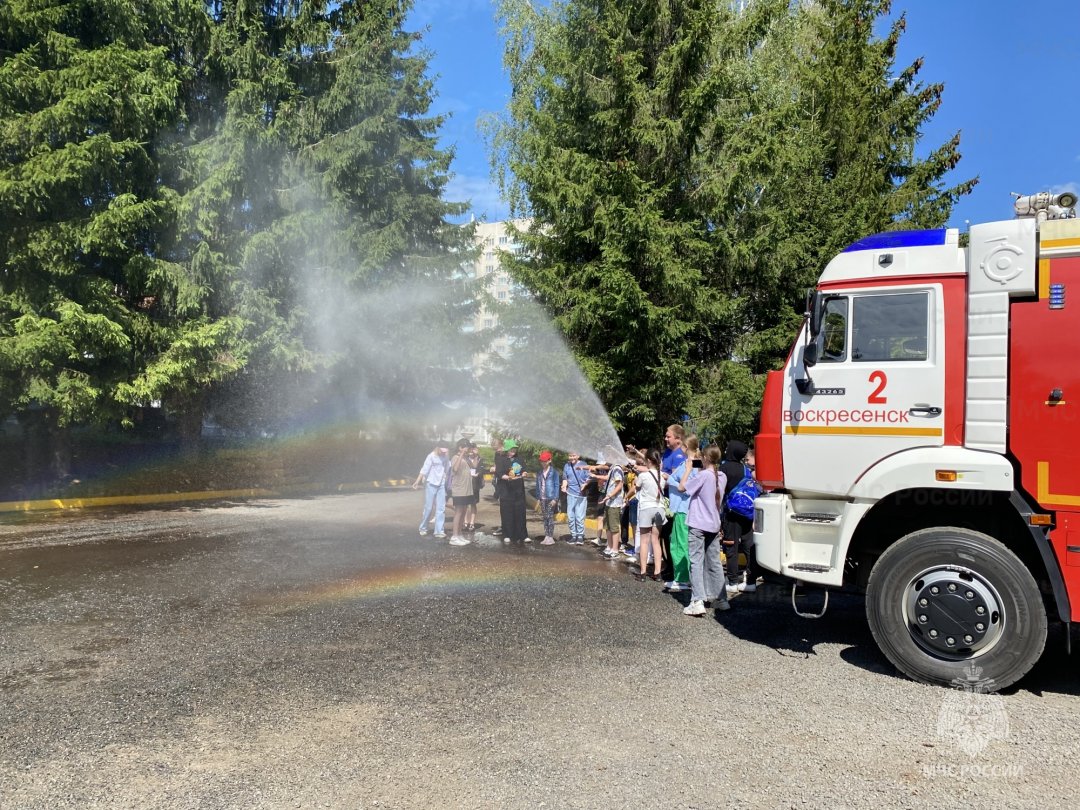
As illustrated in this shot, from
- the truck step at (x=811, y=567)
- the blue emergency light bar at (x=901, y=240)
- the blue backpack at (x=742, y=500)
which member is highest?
the blue emergency light bar at (x=901, y=240)

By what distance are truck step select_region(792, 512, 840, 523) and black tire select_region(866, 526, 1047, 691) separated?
18.5 inches

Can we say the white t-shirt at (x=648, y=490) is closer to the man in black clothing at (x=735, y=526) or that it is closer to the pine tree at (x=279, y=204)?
the man in black clothing at (x=735, y=526)

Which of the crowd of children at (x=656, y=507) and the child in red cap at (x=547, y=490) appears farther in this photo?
the child in red cap at (x=547, y=490)

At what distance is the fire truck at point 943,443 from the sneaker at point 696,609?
1547mm

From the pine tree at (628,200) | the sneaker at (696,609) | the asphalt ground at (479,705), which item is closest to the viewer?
the asphalt ground at (479,705)

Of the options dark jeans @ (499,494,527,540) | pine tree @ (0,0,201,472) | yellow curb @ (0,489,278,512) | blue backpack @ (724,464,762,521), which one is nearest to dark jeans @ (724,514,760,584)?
blue backpack @ (724,464,762,521)

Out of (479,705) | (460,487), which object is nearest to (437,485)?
(460,487)

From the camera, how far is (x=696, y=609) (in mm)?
7625

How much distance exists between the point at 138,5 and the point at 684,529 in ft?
56.1

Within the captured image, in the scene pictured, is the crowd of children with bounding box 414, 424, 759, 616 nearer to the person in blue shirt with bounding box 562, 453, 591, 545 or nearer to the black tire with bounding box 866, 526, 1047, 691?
the person in blue shirt with bounding box 562, 453, 591, 545

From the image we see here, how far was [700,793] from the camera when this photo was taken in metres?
3.83

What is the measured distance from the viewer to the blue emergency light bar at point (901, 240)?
5.90m

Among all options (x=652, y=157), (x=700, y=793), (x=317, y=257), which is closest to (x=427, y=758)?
(x=700, y=793)

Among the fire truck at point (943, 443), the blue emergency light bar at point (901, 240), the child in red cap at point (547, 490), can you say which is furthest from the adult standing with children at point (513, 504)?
the blue emergency light bar at point (901, 240)
